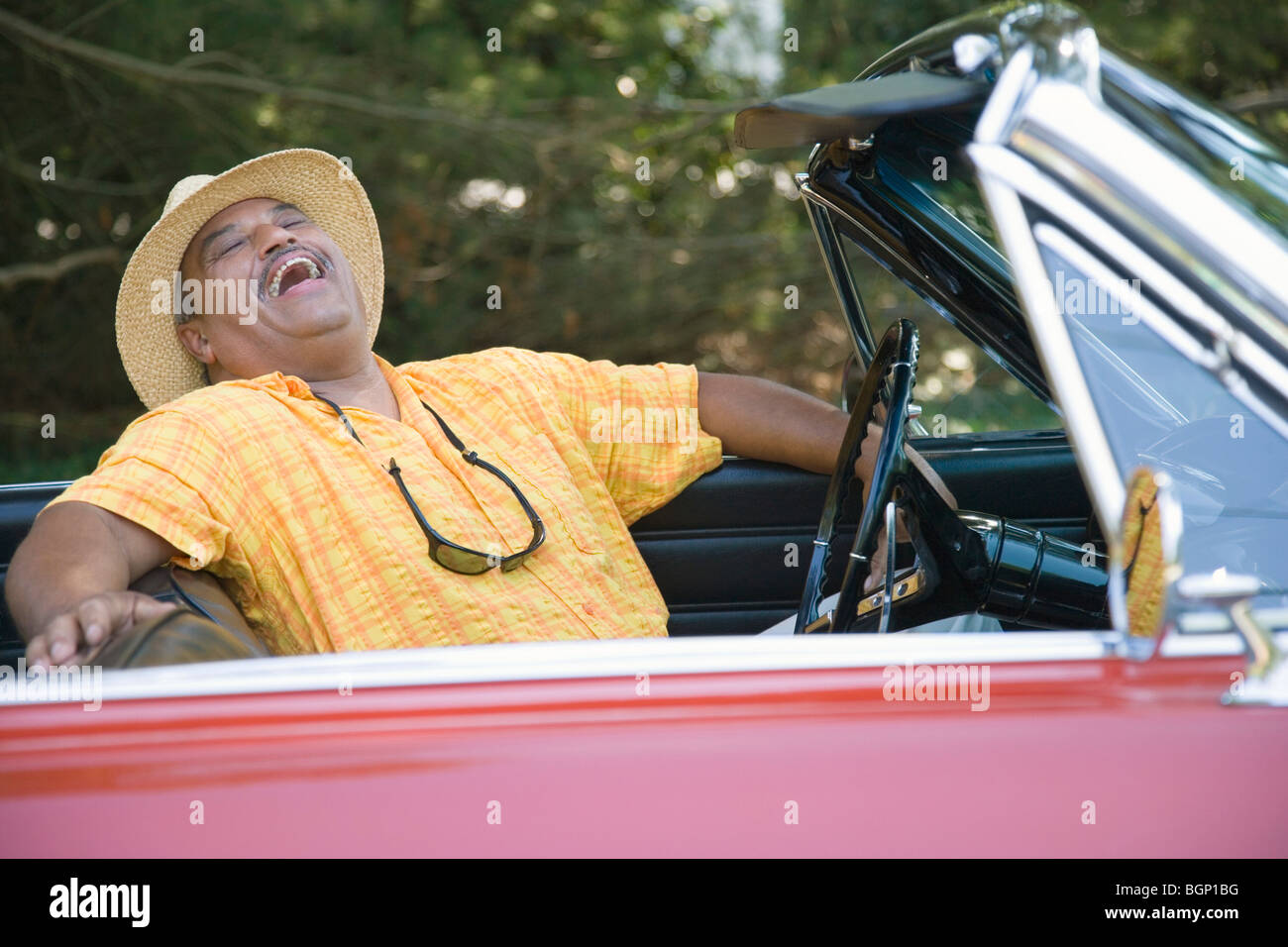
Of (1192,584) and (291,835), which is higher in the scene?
(1192,584)

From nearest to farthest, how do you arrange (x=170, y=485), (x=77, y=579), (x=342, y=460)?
(x=77, y=579) < (x=170, y=485) < (x=342, y=460)

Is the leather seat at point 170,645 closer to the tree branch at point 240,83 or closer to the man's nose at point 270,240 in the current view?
the man's nose at point 270,240

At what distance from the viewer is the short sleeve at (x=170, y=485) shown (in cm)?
171

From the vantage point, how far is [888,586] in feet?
5.57

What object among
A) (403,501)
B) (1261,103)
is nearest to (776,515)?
(403,501)

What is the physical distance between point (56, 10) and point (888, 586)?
587 cm

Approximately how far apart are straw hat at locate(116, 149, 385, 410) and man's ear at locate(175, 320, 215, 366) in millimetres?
54

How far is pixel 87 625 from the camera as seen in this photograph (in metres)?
1.38

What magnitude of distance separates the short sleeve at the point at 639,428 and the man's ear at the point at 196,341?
66 centimetres

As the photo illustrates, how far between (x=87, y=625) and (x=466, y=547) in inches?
28.4

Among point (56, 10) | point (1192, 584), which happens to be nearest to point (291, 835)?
point (1192, 584)

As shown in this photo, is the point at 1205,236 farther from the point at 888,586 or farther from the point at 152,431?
the point at 152,431

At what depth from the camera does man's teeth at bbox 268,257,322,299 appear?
2.28 meters

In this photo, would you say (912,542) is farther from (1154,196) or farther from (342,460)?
(342,460)
